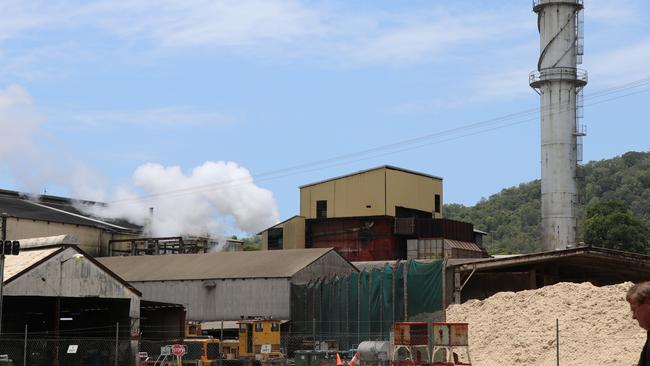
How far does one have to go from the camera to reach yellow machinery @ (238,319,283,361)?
47.7 m

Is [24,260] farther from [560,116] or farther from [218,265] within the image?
[560,116]

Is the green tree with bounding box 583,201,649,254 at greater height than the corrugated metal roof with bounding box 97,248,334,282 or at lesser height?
greater

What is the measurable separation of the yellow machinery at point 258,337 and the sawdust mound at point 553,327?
9.49 metres

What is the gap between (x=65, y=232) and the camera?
78250 millimetres

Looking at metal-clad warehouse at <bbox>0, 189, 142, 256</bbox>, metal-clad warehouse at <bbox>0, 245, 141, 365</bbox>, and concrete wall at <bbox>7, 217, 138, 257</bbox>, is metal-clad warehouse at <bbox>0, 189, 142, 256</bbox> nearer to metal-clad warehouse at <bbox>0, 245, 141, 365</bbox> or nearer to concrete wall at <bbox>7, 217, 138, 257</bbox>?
concrete wall at <bbox>7, 217, 138, 257</bbox>

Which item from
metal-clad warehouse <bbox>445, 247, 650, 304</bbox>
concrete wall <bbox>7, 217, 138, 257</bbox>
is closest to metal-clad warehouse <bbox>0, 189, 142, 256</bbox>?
concrete wall <bbox>7, 217, 138, 257</bbox>

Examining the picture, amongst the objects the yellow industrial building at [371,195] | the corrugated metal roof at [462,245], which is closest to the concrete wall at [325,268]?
the yellow industrial building at [371,195]

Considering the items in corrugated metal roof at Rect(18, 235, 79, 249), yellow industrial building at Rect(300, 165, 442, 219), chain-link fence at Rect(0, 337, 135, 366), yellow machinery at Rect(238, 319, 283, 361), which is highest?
yellow industrial building at Rect(300, 165, 442, 219)

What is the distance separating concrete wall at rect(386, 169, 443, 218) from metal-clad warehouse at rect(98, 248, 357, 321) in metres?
22.9

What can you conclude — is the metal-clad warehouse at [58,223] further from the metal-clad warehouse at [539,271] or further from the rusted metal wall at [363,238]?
the metal-clad warehouse at [539,271]

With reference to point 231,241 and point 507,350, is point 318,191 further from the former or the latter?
point 507,350

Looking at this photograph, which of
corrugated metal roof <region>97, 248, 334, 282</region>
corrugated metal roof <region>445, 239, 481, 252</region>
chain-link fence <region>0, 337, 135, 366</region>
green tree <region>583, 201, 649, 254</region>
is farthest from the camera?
green tree <region>583, 201, 649, 254</region>

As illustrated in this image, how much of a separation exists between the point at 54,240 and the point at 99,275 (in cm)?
279

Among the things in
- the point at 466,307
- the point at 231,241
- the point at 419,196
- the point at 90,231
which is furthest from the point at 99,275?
the point at 419,196
